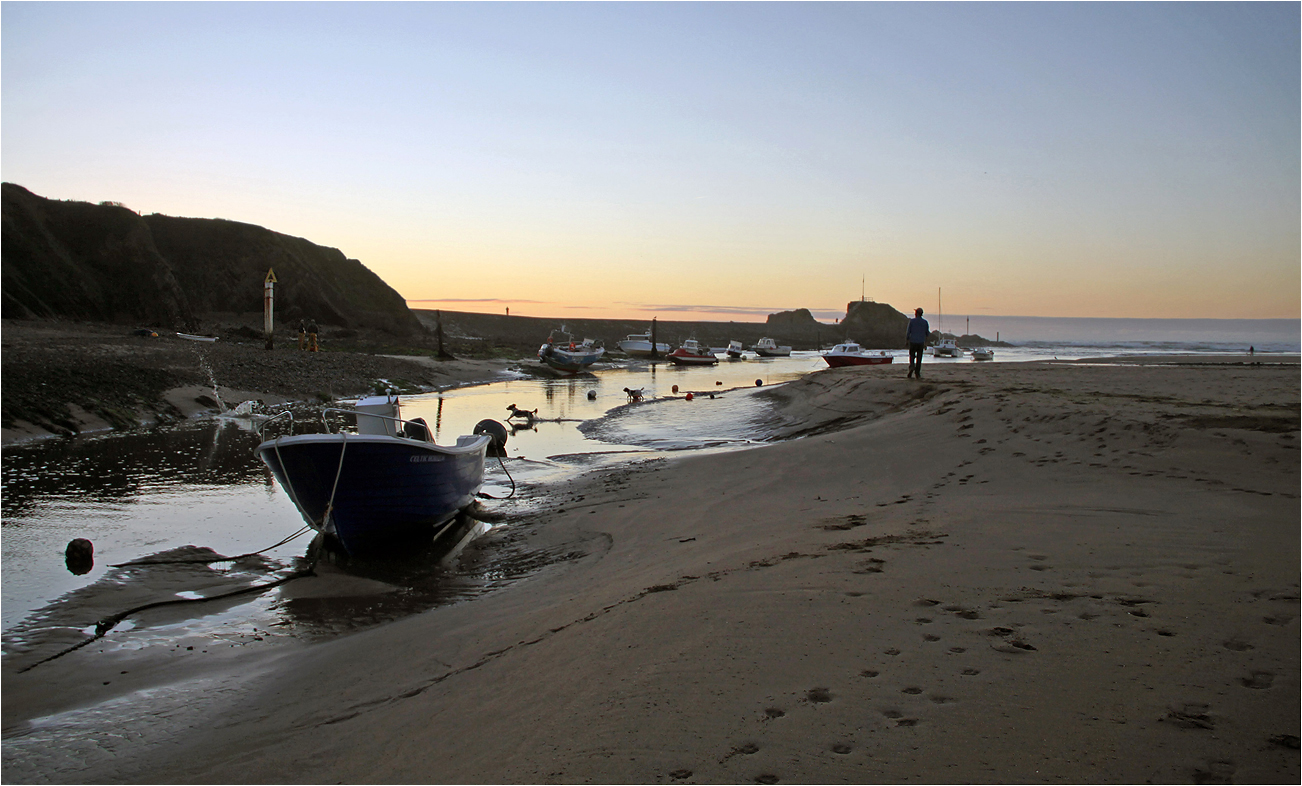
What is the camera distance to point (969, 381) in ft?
63.4

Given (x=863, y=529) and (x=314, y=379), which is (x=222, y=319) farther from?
(x=863, y=529)

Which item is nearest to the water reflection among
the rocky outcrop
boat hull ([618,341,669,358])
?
boat hull ([618,341,669,358])

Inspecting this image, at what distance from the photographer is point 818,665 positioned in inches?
143

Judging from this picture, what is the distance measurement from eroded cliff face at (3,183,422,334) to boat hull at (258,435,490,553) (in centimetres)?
3627

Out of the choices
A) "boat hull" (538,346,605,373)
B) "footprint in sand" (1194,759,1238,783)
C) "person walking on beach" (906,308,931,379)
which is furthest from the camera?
"boat hull" (538,346,605,373)

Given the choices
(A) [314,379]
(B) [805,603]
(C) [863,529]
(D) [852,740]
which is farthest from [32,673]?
(A) [314,379]

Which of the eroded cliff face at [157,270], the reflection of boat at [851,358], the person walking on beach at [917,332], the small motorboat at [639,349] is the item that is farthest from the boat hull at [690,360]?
the person walking on beach at [917,332]

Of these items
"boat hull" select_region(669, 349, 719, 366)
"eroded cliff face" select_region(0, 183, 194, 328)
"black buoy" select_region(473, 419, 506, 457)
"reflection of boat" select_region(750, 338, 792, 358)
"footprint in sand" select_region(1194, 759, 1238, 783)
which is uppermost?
"eroded cliff face" select_region(0, 183, 194, 328)

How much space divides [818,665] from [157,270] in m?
54.4

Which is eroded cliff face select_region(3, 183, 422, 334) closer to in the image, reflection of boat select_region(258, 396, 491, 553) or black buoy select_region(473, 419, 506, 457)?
black buoy select_region(473, 419, 506, 457)

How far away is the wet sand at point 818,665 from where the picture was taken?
9.59ft

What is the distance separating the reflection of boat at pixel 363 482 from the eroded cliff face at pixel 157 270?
36286 millimetres

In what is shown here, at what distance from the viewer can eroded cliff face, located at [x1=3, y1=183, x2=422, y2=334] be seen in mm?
41312

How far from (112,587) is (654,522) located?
5.54m
